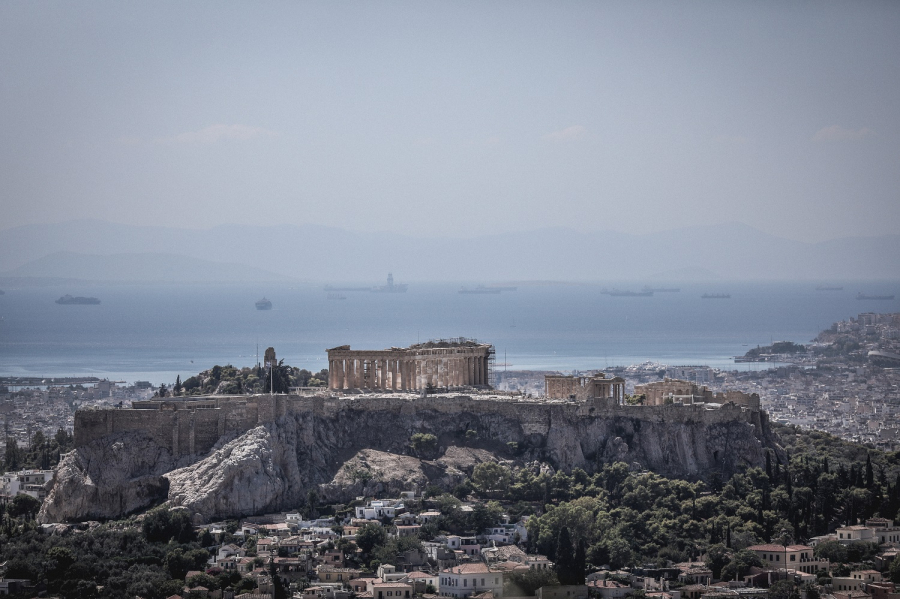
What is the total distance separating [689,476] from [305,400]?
19216 mm

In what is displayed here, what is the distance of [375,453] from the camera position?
84250 mm

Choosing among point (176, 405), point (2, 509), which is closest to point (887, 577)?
point (176, 405)

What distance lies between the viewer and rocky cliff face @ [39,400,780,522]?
7925 cm

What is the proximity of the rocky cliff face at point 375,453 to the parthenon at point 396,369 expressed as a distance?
4792 mm

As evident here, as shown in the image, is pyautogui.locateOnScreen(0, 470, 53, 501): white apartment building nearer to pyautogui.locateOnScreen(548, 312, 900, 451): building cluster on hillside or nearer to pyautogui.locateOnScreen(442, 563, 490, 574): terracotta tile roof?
pyautogui.locateOnScreen(442, 563, 490, 574): terracotta tile roof

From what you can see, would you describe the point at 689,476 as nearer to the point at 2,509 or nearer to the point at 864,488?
the point at 864,488

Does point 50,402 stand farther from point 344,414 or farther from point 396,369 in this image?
point 344,414

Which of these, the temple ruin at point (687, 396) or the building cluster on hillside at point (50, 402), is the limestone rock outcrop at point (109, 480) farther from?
the building cluster on hillside at point (50, 402)

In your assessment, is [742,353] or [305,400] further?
[742,353]

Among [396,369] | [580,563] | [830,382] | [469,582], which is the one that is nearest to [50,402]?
[396,369]

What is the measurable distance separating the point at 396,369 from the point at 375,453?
849 centimetres

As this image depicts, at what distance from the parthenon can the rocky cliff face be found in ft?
15.7

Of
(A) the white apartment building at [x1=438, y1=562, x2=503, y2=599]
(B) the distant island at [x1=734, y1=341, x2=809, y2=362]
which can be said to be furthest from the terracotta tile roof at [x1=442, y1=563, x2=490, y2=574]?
(B) the distant island at [x1=734, y1=341, x2=809, y2=362]

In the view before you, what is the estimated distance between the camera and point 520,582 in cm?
6900
